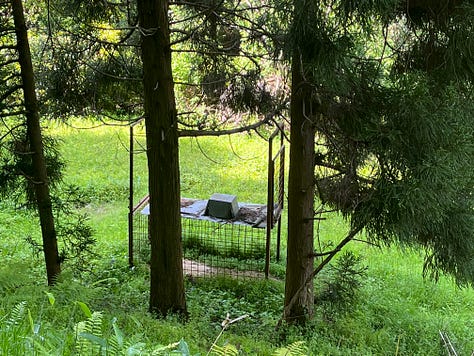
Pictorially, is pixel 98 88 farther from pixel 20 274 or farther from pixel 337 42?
pixel 337 42

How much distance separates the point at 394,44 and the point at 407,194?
171 centimetres

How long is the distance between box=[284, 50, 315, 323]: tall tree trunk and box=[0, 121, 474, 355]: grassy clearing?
9.1 inches

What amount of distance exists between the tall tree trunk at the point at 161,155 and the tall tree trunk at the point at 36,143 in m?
0.93

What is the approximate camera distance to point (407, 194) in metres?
3.37

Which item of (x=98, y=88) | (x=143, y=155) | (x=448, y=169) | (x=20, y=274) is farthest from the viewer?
(x=143, y=155)

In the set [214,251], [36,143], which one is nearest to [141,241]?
[214,251]

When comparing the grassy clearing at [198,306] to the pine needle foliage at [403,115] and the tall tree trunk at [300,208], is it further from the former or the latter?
the pine needle foliage at [403,115]

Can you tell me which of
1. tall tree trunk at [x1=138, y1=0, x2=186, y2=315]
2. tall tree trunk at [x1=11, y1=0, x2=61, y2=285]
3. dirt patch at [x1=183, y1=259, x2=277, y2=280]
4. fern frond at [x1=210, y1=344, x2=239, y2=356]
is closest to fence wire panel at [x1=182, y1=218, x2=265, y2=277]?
dirt patch at [x1=183, y1=259, x2=277, y2=280]

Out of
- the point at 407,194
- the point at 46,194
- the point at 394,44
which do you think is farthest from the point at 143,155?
the point at 407,194

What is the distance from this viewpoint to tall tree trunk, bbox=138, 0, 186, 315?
14.4 feet

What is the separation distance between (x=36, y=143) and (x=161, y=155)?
112cm

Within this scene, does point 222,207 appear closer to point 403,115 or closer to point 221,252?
point 221,252

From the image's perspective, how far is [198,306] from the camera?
18.0 feet

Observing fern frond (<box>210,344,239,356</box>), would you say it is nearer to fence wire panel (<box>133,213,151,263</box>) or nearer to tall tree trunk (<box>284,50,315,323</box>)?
tall tree trunk (<box>284,50,315,323</box>)
